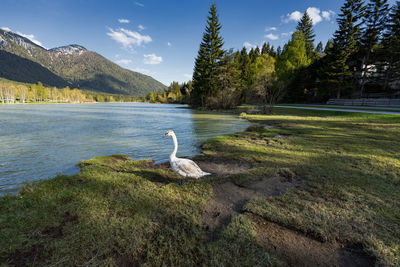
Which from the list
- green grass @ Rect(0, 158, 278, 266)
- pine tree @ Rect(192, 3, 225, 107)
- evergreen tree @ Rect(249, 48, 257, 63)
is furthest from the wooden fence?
evergreen tree @ Rect(249, 48, 257, 63)

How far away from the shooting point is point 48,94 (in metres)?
117

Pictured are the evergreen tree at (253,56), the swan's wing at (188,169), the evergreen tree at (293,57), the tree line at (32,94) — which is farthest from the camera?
the tree line at (32,94)

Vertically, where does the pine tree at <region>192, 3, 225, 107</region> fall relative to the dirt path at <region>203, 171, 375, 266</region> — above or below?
above

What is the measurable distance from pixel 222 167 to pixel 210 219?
329cm

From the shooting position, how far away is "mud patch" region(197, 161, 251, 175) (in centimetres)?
598

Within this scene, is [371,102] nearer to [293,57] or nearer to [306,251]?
[293,57]

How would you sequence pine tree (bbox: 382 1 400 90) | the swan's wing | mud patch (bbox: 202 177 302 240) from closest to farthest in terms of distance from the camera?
mud patch (bbox: 202 177 302 240), the swan's wing, pine tree (bbox: 382 1 400 90)

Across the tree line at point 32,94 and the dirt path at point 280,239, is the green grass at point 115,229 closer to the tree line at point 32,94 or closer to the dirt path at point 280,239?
the dirt path at point 280,239

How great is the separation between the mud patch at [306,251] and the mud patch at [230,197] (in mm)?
708

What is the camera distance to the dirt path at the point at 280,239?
231 cm

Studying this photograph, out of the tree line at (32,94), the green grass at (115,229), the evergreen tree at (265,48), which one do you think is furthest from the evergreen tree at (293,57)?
the tree line at (32,94)

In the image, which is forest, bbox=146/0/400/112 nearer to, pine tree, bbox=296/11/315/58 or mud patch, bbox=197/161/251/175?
pine tree, bbox=296/11/315/58

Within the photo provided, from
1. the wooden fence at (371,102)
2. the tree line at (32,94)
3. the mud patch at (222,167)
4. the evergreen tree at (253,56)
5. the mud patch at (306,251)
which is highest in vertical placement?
the evergreen tree at (253,56)

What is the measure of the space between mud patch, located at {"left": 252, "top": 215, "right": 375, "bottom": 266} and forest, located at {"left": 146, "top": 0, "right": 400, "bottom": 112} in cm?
2538
